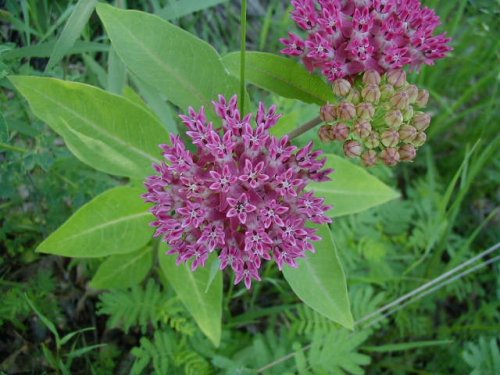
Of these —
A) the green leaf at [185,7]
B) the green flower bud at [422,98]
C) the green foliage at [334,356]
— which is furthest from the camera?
the green foliage at [334,356]

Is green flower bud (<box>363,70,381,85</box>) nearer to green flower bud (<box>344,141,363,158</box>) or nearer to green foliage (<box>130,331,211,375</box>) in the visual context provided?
green flower bud (<box>344,141,363,158</box>)

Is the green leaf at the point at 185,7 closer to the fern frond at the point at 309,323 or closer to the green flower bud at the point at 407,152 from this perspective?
the green flower bud at the point at 407,152

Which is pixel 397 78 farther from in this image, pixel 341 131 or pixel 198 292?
pixel 198 292

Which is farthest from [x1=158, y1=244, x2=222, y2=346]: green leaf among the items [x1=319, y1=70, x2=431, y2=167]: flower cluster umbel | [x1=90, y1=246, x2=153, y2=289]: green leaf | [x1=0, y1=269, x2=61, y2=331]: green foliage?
[x1=319, y1=70, x2=431, y2=167]: flower cluster umbel

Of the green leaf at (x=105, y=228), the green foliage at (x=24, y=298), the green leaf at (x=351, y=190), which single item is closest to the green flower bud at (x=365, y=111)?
the green leaf at (x=351, y=190)

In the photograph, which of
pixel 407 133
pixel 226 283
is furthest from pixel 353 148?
pixel 226 283
